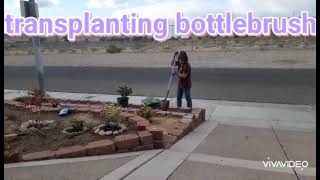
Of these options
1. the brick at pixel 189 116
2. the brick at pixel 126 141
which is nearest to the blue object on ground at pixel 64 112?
the brick at pixel 189 116

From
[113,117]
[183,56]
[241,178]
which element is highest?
[183,56]

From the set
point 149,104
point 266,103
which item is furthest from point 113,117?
point 266,103

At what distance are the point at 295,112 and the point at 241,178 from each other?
225 inches

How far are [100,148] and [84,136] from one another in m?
0.75

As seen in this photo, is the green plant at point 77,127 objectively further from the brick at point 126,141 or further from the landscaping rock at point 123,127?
the brick at point 126,141

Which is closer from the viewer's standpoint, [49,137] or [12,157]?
[12,157]

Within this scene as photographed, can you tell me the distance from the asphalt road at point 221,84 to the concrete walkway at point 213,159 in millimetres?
3906

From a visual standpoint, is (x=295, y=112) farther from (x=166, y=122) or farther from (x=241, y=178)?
(x=241, y=178)

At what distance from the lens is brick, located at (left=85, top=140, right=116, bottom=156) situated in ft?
17.9

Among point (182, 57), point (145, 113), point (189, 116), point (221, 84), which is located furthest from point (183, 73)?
point (221, 84)

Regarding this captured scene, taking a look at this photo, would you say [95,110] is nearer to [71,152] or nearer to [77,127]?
[77,127]

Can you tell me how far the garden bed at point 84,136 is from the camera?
214 inches

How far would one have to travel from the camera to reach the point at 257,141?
6.75m

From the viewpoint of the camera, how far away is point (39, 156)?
5.27 metres
